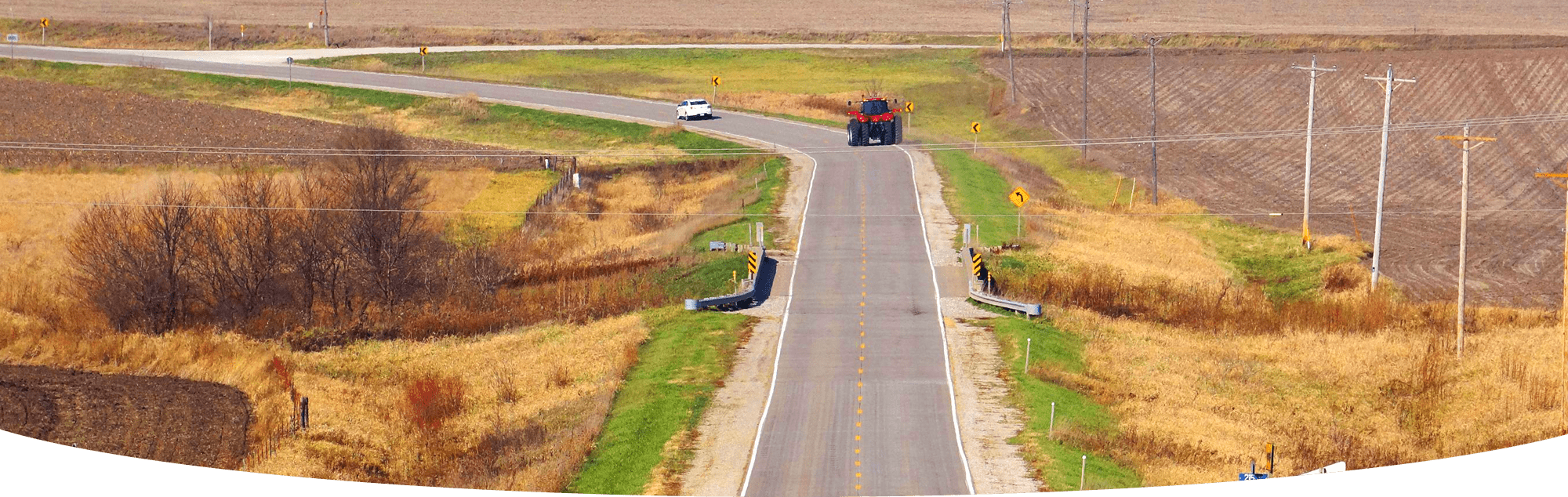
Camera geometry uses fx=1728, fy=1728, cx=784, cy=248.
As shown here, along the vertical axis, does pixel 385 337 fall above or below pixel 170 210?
below

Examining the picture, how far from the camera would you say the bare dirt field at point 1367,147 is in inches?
3034

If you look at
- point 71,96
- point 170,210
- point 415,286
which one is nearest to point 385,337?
point 415,286

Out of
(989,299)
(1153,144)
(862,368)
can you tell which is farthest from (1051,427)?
(1153,144)

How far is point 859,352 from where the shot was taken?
177 ft

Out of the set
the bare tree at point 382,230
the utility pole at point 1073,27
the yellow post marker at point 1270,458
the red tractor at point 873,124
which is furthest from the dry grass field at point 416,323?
the utility pole at point 1073,27

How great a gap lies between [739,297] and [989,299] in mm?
8762

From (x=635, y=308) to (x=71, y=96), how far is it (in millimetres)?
57211

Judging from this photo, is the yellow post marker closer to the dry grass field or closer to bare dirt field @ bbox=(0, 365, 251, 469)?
the dry grass field

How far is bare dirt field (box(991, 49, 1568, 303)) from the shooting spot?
77.1 m

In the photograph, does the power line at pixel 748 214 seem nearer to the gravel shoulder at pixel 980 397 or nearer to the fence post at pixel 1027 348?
the gravel shoulder at pixel 980 397

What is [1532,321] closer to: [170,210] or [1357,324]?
[1357,324]

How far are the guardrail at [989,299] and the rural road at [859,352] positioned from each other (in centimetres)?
162

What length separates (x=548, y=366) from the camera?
180ft

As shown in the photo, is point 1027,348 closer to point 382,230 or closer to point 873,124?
point 382,230
